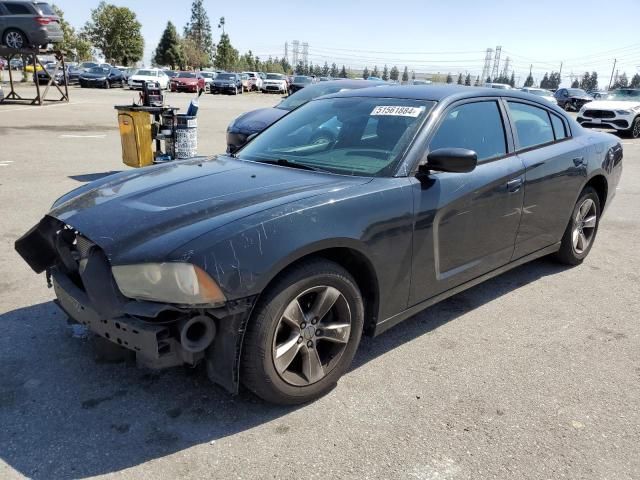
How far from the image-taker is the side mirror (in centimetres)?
298

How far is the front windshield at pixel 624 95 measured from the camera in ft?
62.2

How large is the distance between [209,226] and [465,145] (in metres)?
1.90

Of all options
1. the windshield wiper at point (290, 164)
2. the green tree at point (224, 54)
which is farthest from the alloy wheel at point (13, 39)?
the green tree at point (224, 54)

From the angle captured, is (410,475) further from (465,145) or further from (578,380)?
(465,145)

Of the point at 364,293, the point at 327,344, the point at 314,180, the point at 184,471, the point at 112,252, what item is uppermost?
the point at 314,180

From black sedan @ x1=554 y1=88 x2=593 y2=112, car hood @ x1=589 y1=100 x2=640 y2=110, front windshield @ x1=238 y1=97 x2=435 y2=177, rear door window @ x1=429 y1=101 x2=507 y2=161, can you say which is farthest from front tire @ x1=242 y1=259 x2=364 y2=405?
black sedan @ x1=554 y1=88 x2=593 y2=112

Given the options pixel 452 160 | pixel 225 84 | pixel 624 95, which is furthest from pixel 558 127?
pixel 225 84

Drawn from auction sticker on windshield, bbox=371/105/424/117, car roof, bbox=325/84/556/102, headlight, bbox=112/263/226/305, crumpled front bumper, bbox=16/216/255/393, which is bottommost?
crumpled front bumper, bbox=16/216/255/393

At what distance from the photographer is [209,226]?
95.1 inches

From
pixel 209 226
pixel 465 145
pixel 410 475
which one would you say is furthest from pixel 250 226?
pixel 465 145

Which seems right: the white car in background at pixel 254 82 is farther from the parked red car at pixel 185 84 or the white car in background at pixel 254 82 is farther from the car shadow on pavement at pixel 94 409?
the car shadow on pavement at pixel 94 409

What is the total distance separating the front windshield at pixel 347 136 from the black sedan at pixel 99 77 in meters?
37.1

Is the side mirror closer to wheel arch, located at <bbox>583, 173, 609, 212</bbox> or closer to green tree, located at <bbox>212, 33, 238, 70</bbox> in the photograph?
wheel arch, located at <bbox>583, 173, 609, 212</bbox>

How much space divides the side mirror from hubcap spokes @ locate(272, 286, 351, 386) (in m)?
0.95
